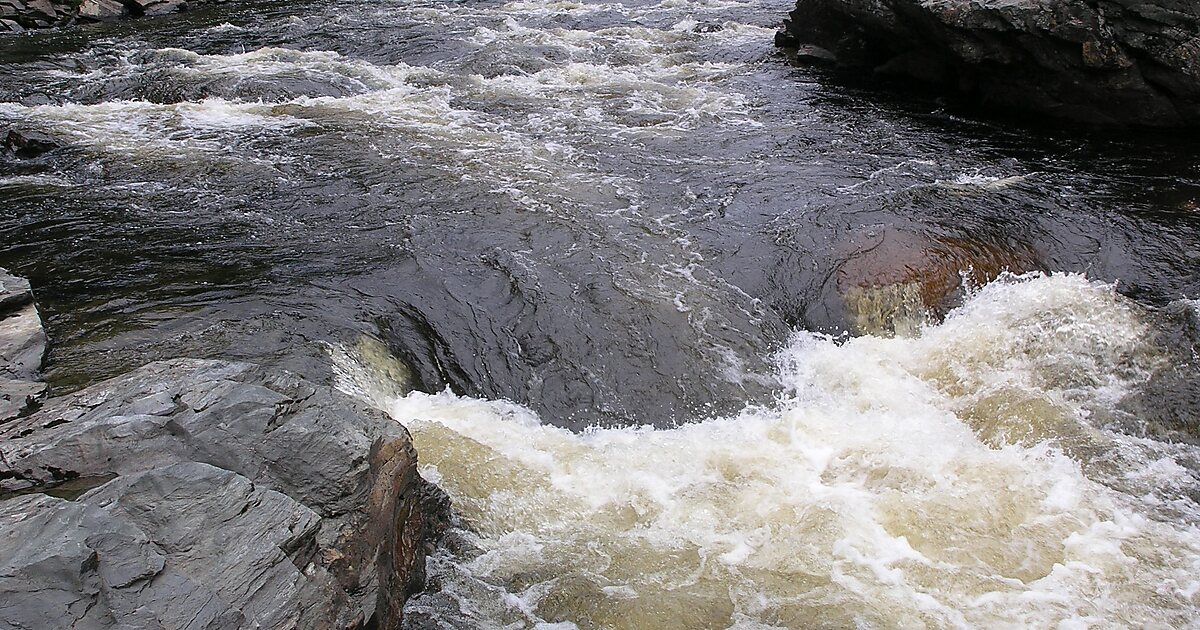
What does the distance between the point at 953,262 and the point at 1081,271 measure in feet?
3.97

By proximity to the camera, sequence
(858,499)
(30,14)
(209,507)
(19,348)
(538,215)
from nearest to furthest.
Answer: (209,507)
(858,499)
(19,348)
(538,215)
(30,14)

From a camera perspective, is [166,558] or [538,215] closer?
[166,558]

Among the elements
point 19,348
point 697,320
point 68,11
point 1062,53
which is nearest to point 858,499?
point 697,320

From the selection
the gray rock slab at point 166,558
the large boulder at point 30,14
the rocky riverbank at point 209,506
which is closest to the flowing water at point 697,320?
the rocky riverbank at point 209,506

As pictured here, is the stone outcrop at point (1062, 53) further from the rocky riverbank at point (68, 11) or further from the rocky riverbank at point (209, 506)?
the rocky riverbank at point (68, 11)

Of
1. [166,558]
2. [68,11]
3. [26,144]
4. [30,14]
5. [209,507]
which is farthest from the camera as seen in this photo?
[68,11]

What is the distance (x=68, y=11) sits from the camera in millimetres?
19312

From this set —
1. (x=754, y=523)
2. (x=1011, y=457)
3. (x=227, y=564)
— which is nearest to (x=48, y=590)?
(x=227, y=564)

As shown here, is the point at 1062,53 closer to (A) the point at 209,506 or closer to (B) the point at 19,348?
(A) the point at 209,506

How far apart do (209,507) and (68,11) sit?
793 inches

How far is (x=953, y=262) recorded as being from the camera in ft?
26.7

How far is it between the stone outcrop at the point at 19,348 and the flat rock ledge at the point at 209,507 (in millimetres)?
520

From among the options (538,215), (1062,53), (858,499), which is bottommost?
(858,499)

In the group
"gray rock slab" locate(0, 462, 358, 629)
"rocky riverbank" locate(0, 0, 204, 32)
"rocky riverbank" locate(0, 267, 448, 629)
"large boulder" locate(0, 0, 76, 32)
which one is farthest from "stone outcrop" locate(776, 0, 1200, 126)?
"large boulder" locate(0, 0, 76, 32)
